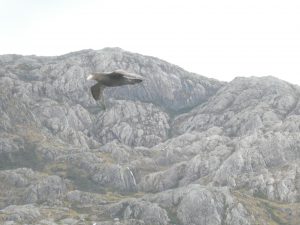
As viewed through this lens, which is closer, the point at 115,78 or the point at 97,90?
the point at 115,78

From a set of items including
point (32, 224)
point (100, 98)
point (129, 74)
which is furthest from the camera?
point (32, 224)

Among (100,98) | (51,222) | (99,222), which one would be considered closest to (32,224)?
(51,222)

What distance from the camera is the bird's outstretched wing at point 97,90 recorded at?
6.32 meters

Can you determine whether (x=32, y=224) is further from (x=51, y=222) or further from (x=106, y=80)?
(x=106, y=80)

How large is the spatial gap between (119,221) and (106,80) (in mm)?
198694

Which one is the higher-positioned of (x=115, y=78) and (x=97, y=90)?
(x=115, y=78)

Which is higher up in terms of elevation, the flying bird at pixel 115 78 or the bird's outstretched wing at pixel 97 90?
the flying bird at pixel 115 78

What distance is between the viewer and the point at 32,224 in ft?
618

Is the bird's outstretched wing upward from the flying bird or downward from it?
downward

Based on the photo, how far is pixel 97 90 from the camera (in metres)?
6.42

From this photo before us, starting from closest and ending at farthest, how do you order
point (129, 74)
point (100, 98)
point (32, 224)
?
point (129, 74) < point (100, 98) < point (32, 224)

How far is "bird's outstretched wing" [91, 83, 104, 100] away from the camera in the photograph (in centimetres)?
632

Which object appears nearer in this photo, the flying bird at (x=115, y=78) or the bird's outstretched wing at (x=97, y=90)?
the flying bird at (x=115, y=78)

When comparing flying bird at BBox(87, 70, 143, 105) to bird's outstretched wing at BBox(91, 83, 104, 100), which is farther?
bird's outstretched wing at BBox(91, 83, 104, 100)
